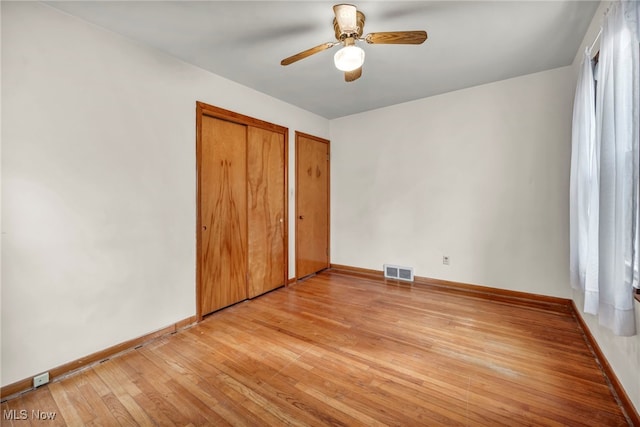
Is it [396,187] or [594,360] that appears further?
[396,187]

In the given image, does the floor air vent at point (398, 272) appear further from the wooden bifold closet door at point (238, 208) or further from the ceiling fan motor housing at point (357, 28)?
the ceiling fan motor housing at point (357, 28)

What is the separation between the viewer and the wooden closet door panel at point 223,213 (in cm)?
282

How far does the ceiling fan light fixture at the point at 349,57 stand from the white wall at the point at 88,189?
5.25 feet

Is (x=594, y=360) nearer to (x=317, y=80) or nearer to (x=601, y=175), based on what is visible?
(x=601, y=175)

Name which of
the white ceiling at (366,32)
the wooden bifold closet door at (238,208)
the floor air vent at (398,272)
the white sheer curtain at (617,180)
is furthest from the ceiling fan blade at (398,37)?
the floor air vent at (398,272)

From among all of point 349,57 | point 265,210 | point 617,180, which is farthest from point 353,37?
point 265,210

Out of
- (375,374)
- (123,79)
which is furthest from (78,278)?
(375,374)

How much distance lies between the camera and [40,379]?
5.84ft

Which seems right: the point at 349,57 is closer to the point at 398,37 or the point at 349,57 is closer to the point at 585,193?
the point at 398,37

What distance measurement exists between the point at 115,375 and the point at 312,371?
140 centimetres

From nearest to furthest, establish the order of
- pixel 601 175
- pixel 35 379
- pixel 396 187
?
pixel 601 175 < pixel 35 379 < pixel 396 187

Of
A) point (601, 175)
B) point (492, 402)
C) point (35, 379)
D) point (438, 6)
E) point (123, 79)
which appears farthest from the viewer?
point (123, 79)

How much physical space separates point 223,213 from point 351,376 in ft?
6.75

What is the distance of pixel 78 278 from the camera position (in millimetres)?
1972
